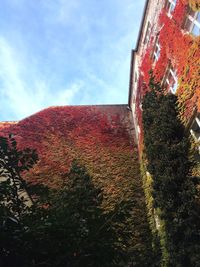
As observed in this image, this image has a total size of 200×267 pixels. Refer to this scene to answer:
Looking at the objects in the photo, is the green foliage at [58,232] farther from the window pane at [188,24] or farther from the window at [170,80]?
the window pane at [188,24]

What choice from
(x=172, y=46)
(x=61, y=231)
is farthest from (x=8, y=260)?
(x=172, y=46)

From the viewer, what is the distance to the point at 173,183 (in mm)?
11992

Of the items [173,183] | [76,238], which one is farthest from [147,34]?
[76,238]

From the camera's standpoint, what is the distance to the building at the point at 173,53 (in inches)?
503

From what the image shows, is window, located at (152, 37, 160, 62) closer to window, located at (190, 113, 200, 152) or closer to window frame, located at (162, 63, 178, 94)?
window frame, located at (162, 63, 178, 94)

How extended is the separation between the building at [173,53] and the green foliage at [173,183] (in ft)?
2.10

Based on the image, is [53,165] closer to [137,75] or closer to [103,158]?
[103,158]

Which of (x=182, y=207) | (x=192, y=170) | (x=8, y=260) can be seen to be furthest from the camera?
(x=192, y=170)

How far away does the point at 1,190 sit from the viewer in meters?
6.15

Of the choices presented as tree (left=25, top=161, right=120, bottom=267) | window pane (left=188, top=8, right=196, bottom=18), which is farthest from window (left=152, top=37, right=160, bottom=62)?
tree (left=25, top=161, right=120, bottom=267)

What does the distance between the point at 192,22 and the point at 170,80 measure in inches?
127

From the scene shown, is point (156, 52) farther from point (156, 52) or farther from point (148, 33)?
point (148, 33)

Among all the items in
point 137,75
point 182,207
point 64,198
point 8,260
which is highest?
point 137,75

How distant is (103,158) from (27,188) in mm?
15974
